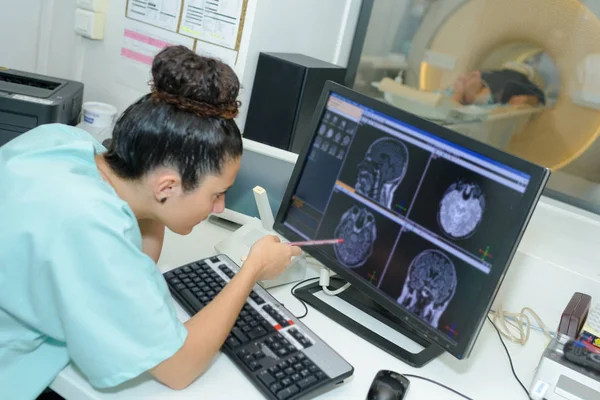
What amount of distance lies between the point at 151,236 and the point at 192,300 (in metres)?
0.20

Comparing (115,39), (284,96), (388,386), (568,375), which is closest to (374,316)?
(388,386)

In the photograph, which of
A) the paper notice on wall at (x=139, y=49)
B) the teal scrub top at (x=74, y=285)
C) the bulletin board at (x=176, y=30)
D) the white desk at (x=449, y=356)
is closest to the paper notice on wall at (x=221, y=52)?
the bulletin board at (x=176, y=30)

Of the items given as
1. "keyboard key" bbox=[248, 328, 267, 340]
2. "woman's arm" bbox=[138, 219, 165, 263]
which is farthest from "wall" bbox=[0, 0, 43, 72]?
"keyboard key" bbox=[248, 328, 267, 340]

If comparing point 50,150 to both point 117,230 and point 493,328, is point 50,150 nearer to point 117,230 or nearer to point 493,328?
point 117,230

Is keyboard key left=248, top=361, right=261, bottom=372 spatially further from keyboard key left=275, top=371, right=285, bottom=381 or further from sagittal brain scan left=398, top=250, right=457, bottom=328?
sagittal brain scan left=398, top=250, right=457, bottom=328

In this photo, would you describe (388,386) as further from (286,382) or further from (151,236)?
(151,236)

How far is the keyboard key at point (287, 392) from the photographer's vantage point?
2.92 feet

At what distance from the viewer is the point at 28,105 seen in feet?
5.13

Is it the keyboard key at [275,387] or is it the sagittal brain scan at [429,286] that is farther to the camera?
the sagittal brain scan at [429,286]

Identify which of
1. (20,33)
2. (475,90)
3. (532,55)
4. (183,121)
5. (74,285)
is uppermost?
(532,55)

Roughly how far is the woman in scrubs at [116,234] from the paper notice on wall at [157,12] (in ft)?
2.81

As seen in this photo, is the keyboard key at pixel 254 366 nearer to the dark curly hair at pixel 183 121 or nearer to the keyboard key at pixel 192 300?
the keyboard key at pixel 192 300

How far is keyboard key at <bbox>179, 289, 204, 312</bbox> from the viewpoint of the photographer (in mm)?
1083

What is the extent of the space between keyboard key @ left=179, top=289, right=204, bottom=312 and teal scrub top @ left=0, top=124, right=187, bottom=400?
18 centimetres
